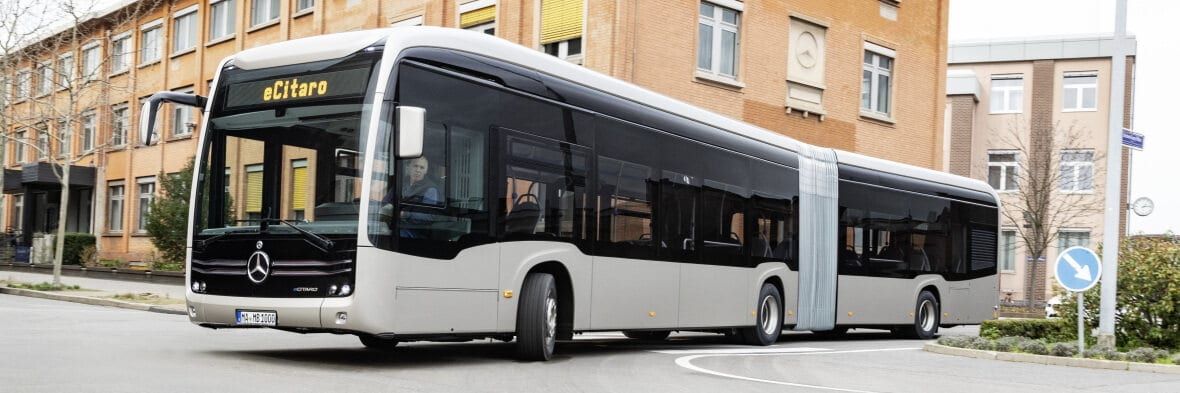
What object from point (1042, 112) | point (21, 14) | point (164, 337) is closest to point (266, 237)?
point (164, 337)

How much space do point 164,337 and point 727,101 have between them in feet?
51.3

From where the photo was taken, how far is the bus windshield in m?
10.6

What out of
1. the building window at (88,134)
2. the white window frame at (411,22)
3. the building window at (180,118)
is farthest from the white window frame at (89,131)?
the white window frame at (411,22)

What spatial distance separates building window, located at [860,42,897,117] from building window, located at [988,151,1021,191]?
59.8 ft

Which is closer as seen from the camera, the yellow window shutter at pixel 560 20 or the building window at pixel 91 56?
the yellow window shutter at pixel 560 20

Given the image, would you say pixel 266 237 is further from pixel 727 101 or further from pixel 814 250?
pixel 727 101

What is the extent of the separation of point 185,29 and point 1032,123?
30678mm

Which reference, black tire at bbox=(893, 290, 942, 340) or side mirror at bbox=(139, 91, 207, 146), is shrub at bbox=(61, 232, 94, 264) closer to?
black tire at bbox=(893, 290, 942, 340)

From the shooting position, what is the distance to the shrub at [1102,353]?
1442 centimetres

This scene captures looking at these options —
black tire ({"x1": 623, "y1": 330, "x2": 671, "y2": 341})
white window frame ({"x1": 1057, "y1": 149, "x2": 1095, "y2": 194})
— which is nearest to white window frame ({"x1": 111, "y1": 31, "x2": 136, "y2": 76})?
black tire ({"x1": 623, "y1": 330, "x2": 671, "y2": 341})

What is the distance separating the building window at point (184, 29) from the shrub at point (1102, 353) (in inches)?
1327

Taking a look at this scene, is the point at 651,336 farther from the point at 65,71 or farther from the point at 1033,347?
the point at 65,71

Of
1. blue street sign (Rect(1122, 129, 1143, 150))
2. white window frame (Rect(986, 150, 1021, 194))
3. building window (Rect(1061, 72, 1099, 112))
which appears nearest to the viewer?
blue street sign (Rect(1122, 129, 1143, 150))

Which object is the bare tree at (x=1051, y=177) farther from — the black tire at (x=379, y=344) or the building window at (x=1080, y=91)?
the black tire at (x=379, y=344)
